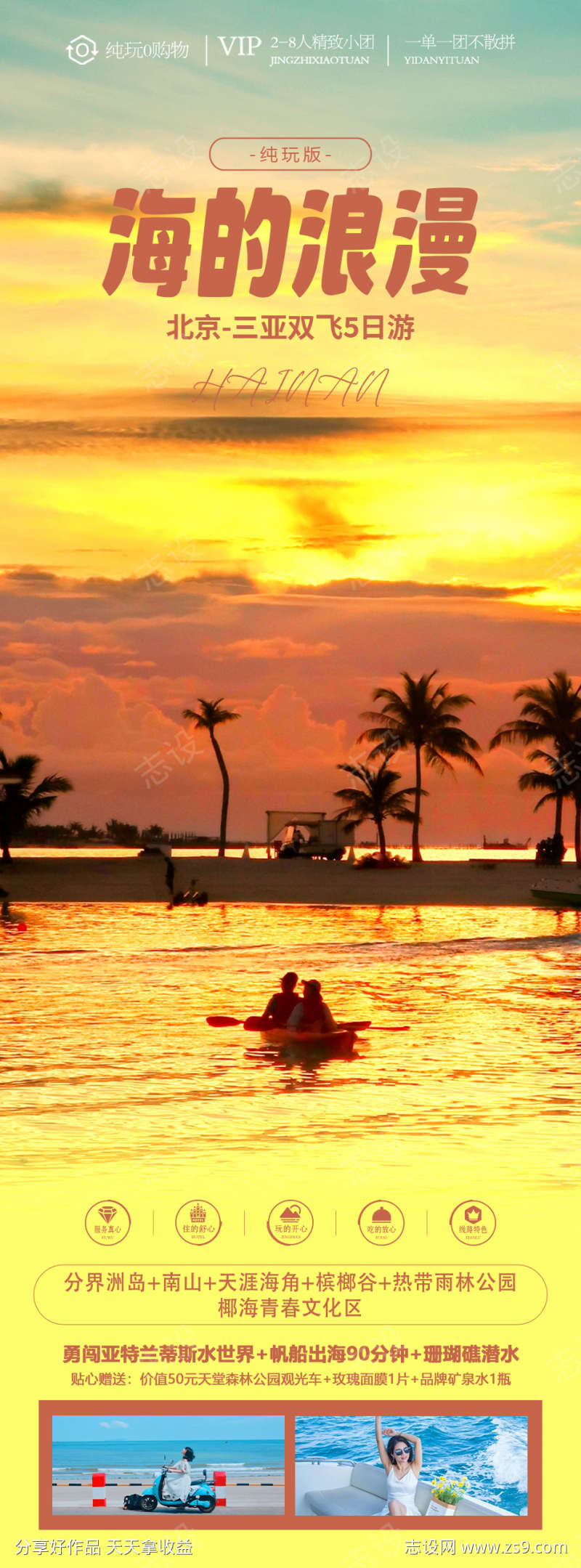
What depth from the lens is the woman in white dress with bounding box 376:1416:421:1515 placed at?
20.6 feet

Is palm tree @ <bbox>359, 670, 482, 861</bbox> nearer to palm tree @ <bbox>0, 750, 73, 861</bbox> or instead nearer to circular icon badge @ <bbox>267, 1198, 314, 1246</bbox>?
palm tree @ <bbox>0, 750, 73, 861</bbox>

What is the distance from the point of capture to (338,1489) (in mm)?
6145

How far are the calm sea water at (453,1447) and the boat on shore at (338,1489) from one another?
10 centimetres

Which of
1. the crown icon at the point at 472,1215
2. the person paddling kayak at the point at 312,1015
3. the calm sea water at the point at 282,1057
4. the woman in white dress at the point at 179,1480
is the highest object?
the crown icon at the point at 472,1215

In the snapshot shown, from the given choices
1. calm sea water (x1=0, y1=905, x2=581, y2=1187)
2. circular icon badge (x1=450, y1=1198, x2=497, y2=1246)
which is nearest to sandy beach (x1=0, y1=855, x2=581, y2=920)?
calm sea water (x1=0, y1=905, x2=581, y2=1187)

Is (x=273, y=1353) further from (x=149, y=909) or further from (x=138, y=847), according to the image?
(x=138, y=847)

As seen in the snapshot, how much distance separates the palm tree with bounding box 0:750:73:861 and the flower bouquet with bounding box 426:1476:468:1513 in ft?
169

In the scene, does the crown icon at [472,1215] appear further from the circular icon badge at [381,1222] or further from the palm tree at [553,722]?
the palm tree at [553,722]

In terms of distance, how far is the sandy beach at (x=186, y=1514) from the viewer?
6.12 meters

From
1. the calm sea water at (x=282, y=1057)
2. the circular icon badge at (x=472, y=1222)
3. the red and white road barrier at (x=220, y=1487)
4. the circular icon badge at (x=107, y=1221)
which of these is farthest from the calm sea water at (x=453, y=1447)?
the calm sea water at (x=282, y=1057)

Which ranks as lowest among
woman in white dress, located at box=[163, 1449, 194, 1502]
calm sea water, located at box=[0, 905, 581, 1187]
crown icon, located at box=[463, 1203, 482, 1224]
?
calm sea water, located at box=[0, 905, 581, 1187]

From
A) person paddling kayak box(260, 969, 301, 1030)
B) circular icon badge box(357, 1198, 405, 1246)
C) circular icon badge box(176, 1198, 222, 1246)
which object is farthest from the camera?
person paddling kayak box(260, 969, 301, 1030)

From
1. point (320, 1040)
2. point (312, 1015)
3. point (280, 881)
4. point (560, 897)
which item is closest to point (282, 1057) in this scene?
point (320, 1040)

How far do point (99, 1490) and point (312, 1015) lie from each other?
12.0m
